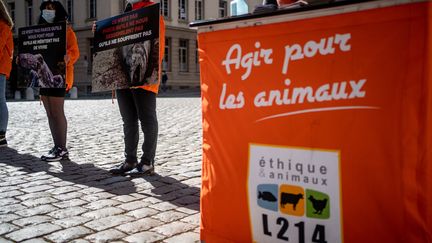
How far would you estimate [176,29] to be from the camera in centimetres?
3400

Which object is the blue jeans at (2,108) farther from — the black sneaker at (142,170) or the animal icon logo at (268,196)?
the animal icon logo at (268,196)

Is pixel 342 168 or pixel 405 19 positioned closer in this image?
pixel 405 19

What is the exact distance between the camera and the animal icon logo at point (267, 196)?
6.55 ft

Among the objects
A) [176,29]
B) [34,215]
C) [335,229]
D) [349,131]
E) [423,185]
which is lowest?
[34,215]

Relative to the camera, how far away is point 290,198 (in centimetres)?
195

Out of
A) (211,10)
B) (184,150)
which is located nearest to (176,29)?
(211,10)

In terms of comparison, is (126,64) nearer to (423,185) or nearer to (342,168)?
(342,168)

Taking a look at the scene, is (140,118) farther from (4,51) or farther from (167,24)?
(167,24)

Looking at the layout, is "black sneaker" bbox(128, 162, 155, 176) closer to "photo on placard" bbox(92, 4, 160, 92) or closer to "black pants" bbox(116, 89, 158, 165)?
"black pants" bbox(116, 89, 158, 165)

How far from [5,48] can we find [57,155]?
200 centimetres

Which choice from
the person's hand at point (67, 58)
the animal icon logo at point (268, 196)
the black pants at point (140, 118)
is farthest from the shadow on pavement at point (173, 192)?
the person's hand at point (67, 58)

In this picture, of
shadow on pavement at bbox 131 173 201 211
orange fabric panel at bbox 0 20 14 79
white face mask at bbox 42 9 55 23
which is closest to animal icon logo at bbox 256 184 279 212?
shadow on pavement at bbox 131 173 201 211

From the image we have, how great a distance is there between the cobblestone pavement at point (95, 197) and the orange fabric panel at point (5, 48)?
112 centimetres

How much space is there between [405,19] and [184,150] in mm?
4521
